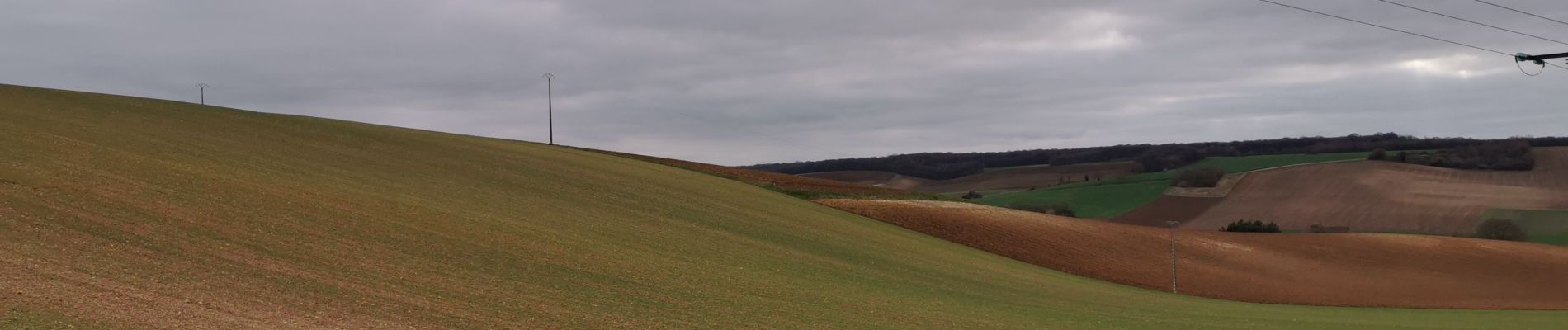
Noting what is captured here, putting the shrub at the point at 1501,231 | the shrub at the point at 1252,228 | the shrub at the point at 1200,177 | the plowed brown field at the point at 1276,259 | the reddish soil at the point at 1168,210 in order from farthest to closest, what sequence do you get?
the shrub at the point at 1200,177, the reddish soil at the point at 1168,210, the shrub at the point at 1252,228, the shrub at the point at 1501,231, the plowed brown field at the point at 1276,259

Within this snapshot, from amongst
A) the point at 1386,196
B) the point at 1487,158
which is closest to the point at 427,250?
the point at 1386,196

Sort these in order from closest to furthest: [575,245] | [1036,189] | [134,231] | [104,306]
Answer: [104,306] → [134,231] → [575,245] → [1036,189]

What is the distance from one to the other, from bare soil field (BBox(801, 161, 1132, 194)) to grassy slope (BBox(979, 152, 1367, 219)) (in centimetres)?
857

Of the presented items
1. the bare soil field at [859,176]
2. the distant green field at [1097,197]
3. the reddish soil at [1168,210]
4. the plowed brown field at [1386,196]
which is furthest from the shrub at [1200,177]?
the bare soil field at [859,176]

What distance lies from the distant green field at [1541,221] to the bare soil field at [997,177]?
4201 centimetres

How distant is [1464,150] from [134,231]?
105650 millimetres

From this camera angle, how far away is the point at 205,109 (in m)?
42.5

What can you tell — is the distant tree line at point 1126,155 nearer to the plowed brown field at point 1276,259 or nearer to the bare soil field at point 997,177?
the bare soil field at point 997,177

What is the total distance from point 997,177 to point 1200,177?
37391mm

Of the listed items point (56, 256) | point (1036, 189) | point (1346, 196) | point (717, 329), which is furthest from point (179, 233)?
point (1036, 189)

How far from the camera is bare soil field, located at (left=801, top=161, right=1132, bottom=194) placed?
116250 millimetres

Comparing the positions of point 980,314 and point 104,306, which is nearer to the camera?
point 104,306

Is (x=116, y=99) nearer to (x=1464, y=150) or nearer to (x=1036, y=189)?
(x=1036, y=189)

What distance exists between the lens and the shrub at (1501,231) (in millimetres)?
63000
